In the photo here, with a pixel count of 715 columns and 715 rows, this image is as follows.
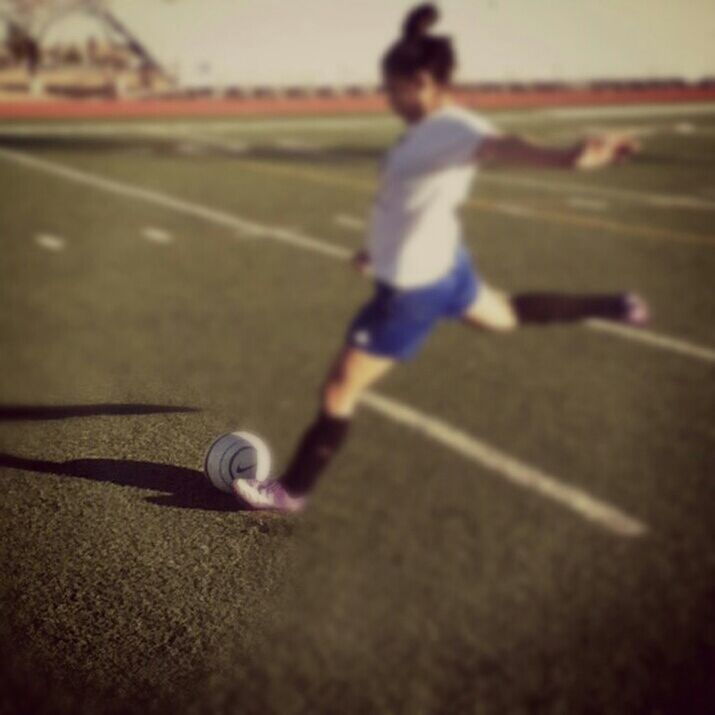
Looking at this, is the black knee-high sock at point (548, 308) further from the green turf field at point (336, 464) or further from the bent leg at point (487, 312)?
the green turf field at point (336, 464)

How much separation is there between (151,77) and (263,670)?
2261 cm

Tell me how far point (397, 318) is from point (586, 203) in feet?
26.2

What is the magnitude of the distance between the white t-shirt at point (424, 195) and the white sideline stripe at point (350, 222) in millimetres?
5877

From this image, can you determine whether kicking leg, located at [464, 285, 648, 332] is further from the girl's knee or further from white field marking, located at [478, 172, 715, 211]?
white field marking, located at [478, 172, 715, 211]

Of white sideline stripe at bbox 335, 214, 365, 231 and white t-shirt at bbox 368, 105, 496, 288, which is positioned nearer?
A: white t-shirt at bbox 368, 105, 496, 288

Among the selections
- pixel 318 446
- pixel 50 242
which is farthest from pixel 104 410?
pixel 50 242

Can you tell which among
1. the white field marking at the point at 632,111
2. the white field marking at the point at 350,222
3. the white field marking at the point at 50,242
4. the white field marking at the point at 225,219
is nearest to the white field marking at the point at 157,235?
the white field marking at the point at 225,219

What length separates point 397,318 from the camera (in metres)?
2.07

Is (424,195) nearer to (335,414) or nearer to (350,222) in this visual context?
(335,414)

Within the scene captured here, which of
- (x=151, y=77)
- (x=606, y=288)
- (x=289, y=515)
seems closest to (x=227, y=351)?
(x=606, y=288)

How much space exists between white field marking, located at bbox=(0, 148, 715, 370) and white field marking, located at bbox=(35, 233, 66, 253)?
63.0 inches

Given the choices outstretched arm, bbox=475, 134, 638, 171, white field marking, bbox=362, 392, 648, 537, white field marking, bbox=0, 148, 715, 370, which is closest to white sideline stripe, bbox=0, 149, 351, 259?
white field marking, bbox=0, 148, 715, 370

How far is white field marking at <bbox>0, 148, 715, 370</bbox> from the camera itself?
478 centimetres

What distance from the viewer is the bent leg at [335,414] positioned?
61.2 inches
